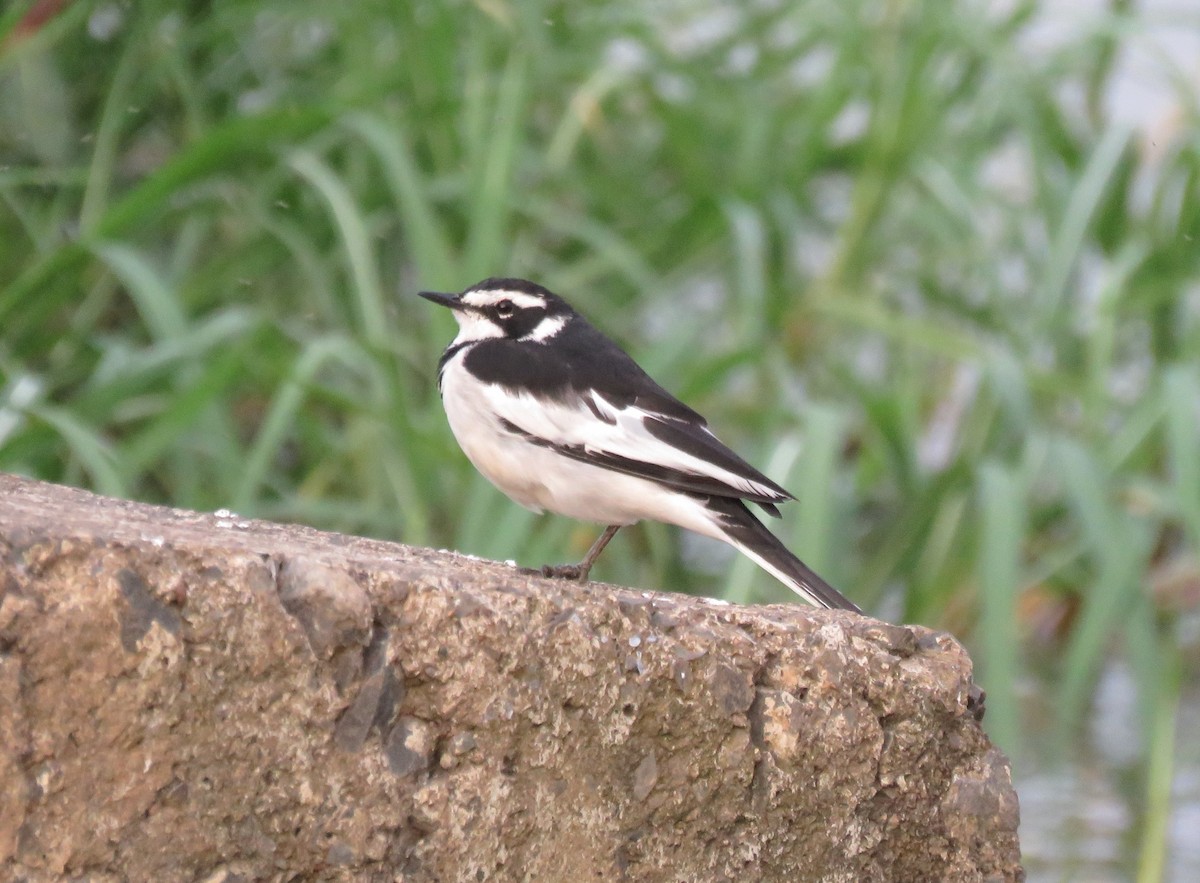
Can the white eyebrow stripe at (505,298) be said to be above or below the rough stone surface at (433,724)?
above

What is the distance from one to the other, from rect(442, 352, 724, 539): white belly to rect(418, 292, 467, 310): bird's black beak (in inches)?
9.7

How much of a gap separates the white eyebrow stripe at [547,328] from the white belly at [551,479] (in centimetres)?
24

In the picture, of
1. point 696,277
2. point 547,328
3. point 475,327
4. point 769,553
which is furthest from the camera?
point 696,277

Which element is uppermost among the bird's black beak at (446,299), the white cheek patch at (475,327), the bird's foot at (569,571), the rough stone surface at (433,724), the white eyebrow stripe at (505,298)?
the white eyebrow stripe at (505,298)

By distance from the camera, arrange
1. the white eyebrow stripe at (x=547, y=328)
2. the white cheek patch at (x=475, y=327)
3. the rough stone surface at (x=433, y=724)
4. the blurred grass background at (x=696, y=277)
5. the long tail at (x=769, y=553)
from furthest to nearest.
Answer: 1. the blurred grass background at (x=696, y=277)
2. the white cheek patch at (x=475, y=327)
3. the white eyebrow stripe at (x=547, y=328)
4. the long tail at (x=769, y=553)
5. the rough stone surface at (x=433, y=724)

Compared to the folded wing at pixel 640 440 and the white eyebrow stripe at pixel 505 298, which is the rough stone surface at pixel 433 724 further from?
the white eyebrow stripe at pixel 505 298

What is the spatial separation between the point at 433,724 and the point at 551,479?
1010mm

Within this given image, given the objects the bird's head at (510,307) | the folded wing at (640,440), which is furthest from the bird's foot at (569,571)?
the bird's head at (510,307)

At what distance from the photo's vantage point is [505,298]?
151 inches

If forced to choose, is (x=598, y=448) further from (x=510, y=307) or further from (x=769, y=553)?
(x=510, y=307)

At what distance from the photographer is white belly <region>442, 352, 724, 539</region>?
3.26 m

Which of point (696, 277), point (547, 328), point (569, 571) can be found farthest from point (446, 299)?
point (696, 277)

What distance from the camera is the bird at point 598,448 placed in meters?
3.17

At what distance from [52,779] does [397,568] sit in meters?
0.53
